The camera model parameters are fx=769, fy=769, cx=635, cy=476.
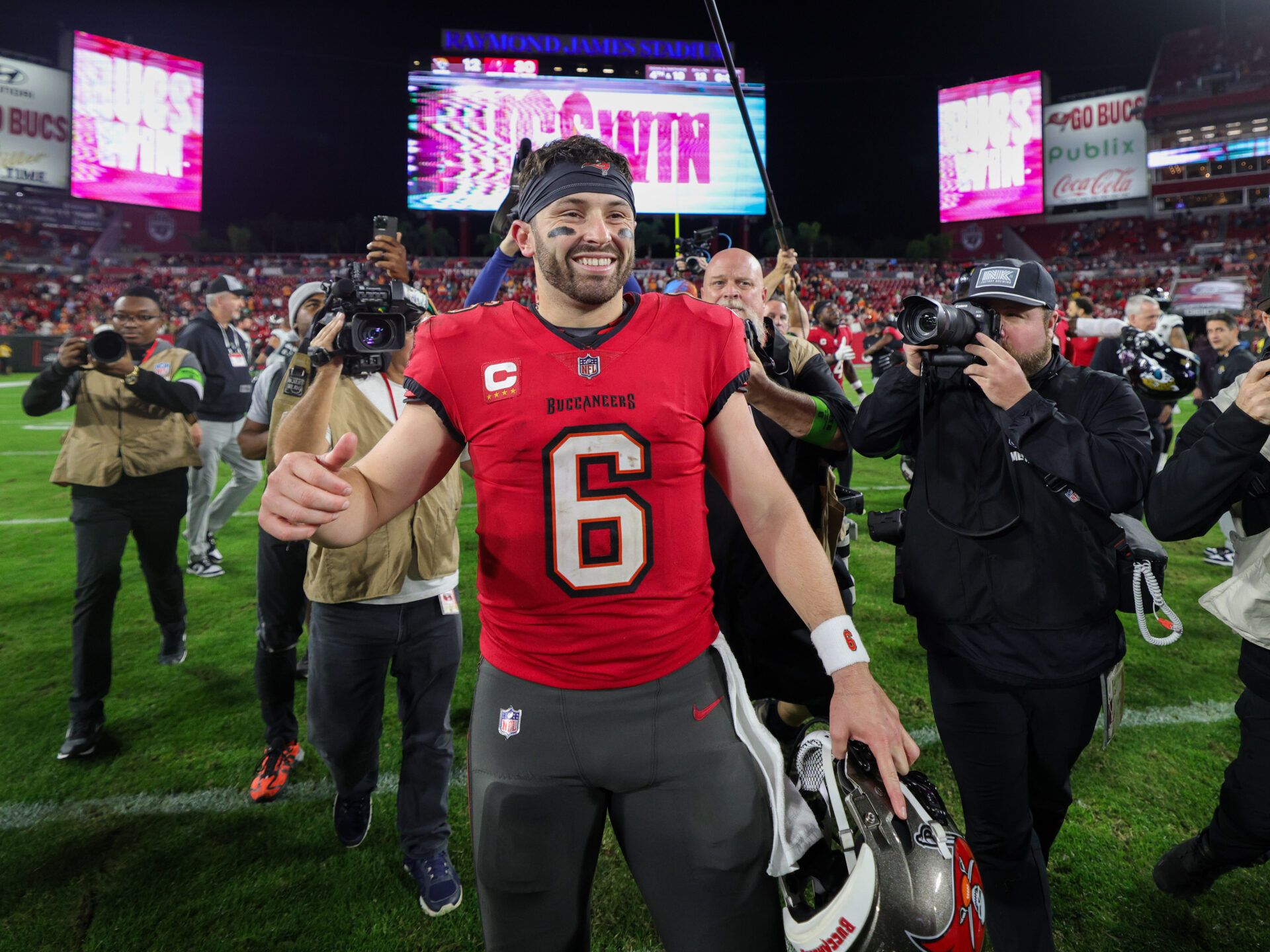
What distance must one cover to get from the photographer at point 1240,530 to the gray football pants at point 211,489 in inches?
248

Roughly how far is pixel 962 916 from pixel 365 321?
1959 millimetres

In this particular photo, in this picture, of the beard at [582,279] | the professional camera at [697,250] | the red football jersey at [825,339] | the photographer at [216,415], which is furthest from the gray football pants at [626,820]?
the red football jersey at [825,339]

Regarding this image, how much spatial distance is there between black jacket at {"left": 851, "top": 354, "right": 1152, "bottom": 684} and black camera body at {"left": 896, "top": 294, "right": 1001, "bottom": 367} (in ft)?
0.36

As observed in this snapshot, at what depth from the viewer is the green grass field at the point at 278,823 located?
2.50 meters

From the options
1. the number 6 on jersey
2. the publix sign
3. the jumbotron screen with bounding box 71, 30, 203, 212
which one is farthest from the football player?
the publix sign

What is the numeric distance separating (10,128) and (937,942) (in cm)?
5037

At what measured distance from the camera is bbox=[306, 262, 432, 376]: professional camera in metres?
2.08

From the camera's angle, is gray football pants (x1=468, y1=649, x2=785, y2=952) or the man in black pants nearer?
gray football pants (x1=468, y1=649, x2=785, y2=952)

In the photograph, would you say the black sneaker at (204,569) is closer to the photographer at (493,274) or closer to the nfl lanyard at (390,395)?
the photographer at (493,274)

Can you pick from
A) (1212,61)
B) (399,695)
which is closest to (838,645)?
(399,695)

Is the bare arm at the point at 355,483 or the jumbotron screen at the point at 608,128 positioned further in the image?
the jumbotron screen at the point at 608,128

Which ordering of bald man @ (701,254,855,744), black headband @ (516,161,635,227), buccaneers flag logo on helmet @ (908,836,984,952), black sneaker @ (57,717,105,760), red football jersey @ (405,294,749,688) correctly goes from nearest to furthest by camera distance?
buccaneers flag logo on helmet @ (908,836,984,952) → red football jersey @ (405,294,749,688) → black headband @ (516,161,635,227) → bald man @ (701,254,855,744) → black sneaker @ (57,717,105,760)

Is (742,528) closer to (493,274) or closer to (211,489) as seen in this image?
(493,274)

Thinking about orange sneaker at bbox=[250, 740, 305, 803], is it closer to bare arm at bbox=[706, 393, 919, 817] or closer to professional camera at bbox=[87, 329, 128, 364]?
professional camera at bbox=[87, 329, 128, 364]
